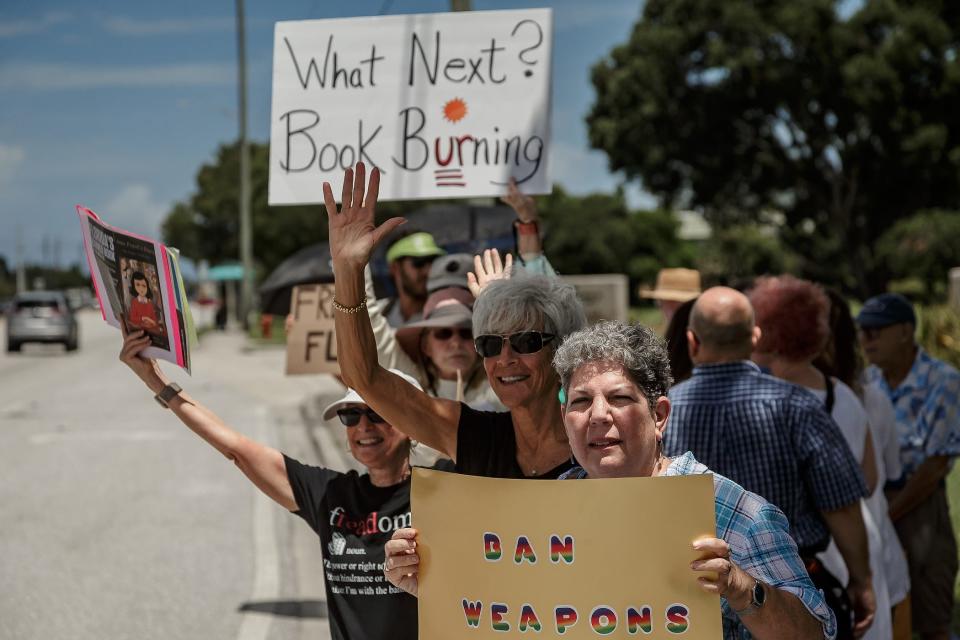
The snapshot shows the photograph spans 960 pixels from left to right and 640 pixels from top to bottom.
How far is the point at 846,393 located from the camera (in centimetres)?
413

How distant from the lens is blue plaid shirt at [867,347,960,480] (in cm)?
495

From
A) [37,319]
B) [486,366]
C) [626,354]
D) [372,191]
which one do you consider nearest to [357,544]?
[486,366]

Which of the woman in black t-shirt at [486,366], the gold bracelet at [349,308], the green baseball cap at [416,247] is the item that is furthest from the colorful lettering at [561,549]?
the green baseball cap at [416,247]

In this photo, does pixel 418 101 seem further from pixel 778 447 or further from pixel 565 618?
pixel 565 618

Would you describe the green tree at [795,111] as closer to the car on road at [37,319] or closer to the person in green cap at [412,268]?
the car on road at [37,319]

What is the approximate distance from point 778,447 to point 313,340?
10.4 ft

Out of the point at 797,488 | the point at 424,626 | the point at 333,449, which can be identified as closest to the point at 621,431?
the point at 424,626

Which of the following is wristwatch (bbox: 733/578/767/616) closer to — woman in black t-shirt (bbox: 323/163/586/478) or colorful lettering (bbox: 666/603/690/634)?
colorful lettering (bbox: 666/603/690/634)

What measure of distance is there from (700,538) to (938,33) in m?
28.2

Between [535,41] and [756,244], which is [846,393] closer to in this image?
[535,41]

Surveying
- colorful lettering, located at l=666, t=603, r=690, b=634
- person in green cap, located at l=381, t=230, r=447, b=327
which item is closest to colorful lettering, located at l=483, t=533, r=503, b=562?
colorful lettering, located at l=666, t=603, r=690, b=634

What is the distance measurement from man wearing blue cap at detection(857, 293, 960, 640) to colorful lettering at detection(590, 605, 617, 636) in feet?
10.5

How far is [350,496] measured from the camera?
10.9 ft

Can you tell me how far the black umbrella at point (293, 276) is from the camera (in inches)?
316
